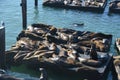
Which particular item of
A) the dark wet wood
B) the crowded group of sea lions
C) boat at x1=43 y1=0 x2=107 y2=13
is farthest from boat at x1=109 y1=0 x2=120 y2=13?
the dark wet wood

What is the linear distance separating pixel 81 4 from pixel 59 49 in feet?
44.9

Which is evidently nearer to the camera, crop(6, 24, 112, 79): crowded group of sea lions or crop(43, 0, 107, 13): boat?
crop(6, 24, 112, 79): crowded group of sea lions

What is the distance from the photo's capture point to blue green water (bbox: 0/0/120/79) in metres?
26.6

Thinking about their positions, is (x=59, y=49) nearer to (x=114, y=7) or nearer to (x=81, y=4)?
(x=81, y=4)

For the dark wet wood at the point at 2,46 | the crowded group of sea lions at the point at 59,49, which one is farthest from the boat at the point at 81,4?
the dark wet wood at the point at 2,46

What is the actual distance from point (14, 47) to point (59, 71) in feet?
11.2

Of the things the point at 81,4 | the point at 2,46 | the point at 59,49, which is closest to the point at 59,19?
the point at 81,4

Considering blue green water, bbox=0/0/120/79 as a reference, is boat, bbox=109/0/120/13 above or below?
above

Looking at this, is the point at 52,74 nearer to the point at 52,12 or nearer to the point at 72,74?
the point at 72,74

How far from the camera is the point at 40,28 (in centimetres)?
2267

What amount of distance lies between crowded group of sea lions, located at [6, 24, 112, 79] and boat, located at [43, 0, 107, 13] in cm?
934

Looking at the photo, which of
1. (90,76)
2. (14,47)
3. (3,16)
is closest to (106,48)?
(90,76)

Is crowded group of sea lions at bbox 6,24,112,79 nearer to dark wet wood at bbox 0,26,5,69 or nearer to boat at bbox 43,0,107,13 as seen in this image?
dark wet wood at bbox 0,26,5,69

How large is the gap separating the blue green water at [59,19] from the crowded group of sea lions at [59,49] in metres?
4.13
